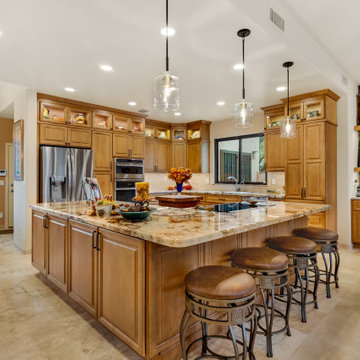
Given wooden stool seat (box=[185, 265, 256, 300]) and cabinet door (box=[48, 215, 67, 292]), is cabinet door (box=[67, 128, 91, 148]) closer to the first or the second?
cabinet door (box=[48, 215, 67, 292])

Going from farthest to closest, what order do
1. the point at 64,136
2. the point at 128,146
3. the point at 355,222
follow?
the point at 128,146, the point at 64,136, the point at 355,222

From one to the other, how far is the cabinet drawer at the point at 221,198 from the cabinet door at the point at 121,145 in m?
2.13

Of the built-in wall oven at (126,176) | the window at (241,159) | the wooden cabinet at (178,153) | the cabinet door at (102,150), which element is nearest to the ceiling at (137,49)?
the cabinet door at (102,150)

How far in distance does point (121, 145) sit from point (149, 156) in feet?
3.80

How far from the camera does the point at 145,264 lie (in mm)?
1604

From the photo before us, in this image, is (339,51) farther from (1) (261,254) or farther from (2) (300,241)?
Answer: (1) (261,254)

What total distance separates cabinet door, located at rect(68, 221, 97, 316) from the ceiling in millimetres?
1895

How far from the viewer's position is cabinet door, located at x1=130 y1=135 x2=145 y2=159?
5.76m

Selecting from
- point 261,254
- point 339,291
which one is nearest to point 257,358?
point 261,254

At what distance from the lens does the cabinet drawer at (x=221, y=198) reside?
5.63 m

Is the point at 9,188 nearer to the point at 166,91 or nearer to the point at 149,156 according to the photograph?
the point at 149,156

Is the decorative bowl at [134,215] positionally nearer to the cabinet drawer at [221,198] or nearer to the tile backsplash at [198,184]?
the cabinet drawer at [221,198]

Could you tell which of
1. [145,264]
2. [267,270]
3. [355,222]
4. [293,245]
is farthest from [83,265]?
[355,222]

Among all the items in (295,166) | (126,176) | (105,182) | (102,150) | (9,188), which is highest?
(102,150)
